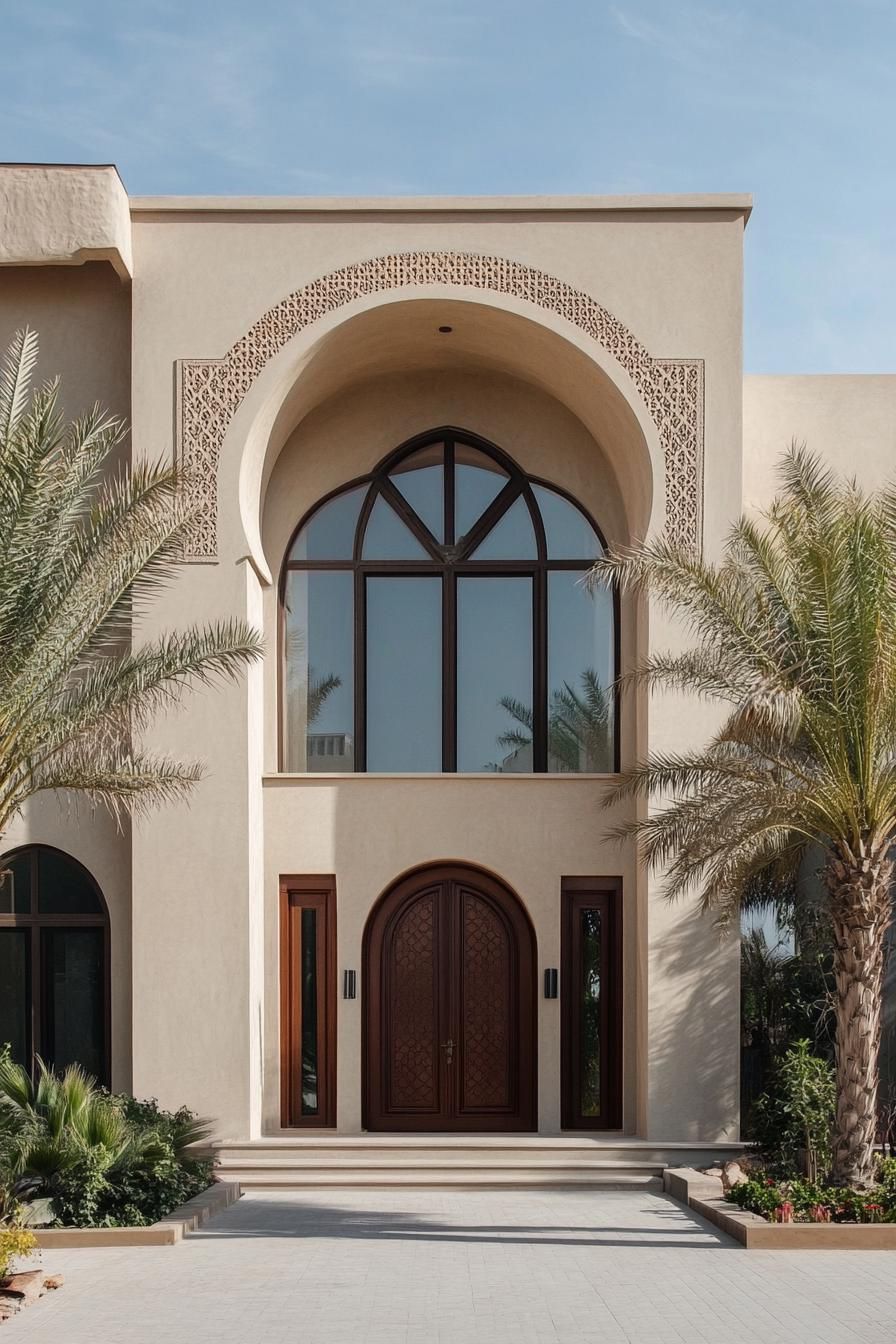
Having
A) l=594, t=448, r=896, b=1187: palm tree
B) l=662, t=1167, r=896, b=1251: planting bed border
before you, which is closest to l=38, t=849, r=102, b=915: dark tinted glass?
l=594, t=448, r=896, b=1187: palm tree

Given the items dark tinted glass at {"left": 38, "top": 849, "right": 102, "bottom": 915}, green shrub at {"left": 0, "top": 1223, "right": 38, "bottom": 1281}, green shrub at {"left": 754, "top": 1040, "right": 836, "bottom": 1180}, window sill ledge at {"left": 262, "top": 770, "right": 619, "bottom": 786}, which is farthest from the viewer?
window sill ledge at {"left": 262, "top": 770, "right": 619, "bottom": 786}

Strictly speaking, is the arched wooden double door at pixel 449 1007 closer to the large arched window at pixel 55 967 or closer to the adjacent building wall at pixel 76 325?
the large arched window at pixel 55 967

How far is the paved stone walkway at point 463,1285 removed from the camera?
8.77 metres

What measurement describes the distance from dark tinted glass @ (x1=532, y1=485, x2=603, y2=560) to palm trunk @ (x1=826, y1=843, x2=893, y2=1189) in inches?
219

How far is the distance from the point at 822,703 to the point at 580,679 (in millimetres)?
4834

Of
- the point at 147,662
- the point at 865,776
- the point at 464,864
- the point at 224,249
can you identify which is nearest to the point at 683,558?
the point at 865,776

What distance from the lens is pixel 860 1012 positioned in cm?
1202

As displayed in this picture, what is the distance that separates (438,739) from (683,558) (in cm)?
511

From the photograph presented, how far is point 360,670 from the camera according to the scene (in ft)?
53.9

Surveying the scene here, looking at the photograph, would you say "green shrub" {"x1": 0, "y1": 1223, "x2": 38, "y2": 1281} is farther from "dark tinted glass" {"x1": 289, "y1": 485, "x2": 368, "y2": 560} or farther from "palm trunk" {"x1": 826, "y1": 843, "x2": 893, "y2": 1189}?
"dark tinted glass" {"x1": 289, "y1": 485, "x2": 368, "y2": 560}

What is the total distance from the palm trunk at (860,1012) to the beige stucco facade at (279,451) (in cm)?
263

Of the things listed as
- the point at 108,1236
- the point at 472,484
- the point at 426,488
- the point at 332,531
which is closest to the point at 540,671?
the point at 472,484

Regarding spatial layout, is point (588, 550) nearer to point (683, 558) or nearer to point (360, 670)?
point (360, 670)

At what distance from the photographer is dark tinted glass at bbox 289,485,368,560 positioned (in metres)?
16.7
